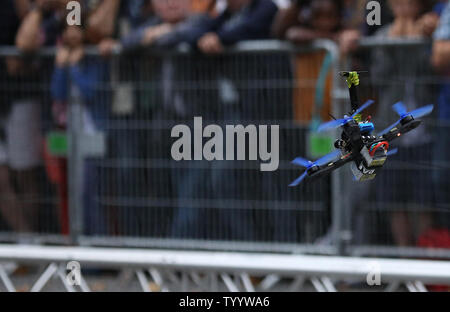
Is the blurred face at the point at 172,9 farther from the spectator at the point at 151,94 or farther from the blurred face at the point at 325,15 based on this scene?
the blurred face at the point at 325,15

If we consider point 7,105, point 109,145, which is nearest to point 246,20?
point 109,145

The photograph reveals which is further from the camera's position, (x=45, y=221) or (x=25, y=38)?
(x=45, y=221)

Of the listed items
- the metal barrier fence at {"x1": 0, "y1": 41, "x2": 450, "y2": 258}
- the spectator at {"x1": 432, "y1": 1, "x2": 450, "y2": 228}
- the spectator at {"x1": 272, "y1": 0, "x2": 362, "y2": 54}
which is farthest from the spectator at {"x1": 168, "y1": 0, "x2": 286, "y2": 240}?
the spectator at {"x1": 432, "y1": 1, "x2": 450, "y2": 228}

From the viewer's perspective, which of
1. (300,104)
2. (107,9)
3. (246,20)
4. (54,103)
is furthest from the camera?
(54,103)

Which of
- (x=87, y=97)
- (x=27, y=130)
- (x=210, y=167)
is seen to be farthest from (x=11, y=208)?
(x=210, y=167)

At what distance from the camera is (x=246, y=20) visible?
160 inches

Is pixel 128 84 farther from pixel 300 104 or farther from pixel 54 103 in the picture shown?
pixel 300 104

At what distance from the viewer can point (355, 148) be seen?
103cm

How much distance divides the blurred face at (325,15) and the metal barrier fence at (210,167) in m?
0.36

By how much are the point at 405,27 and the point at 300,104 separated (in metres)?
1.36

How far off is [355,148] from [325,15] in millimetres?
2567

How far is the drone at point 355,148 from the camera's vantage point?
1.02 meters

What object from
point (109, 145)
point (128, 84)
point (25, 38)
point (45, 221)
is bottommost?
point (45, 221)

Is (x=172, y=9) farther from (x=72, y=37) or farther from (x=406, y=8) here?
(x=406, y=8)
